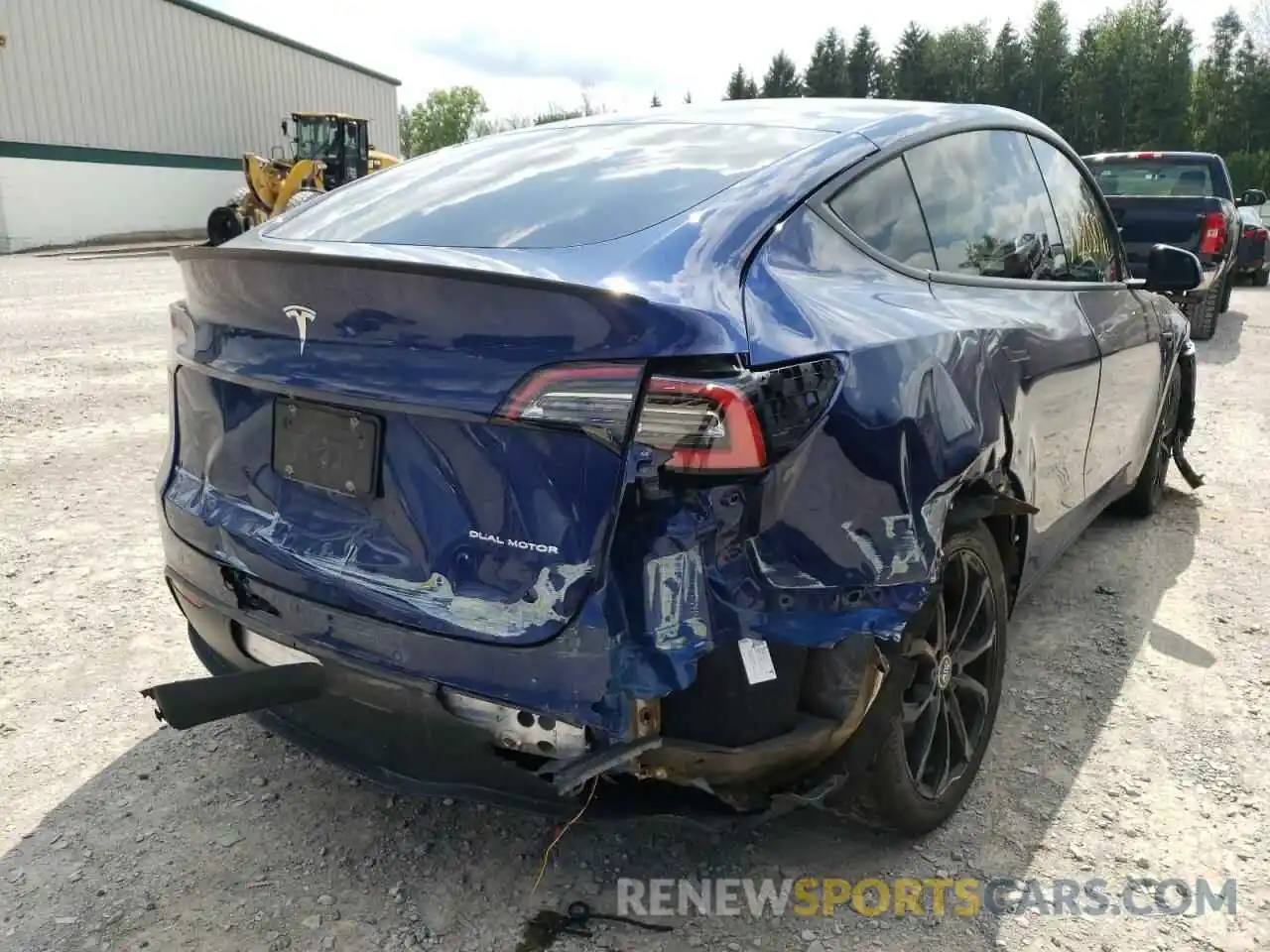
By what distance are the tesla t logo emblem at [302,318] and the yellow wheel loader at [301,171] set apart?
56.6 ft

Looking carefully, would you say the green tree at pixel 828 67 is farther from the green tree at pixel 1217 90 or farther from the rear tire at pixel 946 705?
the rear tire at pixel 946 705

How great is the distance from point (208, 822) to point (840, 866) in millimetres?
1548

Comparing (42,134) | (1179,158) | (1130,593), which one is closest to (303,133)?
(42,134)

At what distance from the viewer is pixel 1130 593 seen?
4.03 metres

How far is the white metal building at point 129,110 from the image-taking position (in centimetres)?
2720

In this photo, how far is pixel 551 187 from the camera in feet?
7.98

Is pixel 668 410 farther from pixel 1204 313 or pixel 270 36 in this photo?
pixel 270 36

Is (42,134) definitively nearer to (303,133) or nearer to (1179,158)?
(303,133)

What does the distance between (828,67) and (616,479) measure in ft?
257

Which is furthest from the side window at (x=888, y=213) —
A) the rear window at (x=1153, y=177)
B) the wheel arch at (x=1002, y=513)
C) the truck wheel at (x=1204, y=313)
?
the rear window at (x=1153, y=177)

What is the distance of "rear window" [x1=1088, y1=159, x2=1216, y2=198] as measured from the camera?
10812 millimetres

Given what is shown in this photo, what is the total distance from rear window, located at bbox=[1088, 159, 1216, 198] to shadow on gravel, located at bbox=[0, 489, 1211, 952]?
9.52 meters

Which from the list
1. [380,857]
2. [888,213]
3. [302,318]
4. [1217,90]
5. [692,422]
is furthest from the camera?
[1217,90]

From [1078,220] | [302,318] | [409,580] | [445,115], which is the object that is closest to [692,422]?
[409,580]
